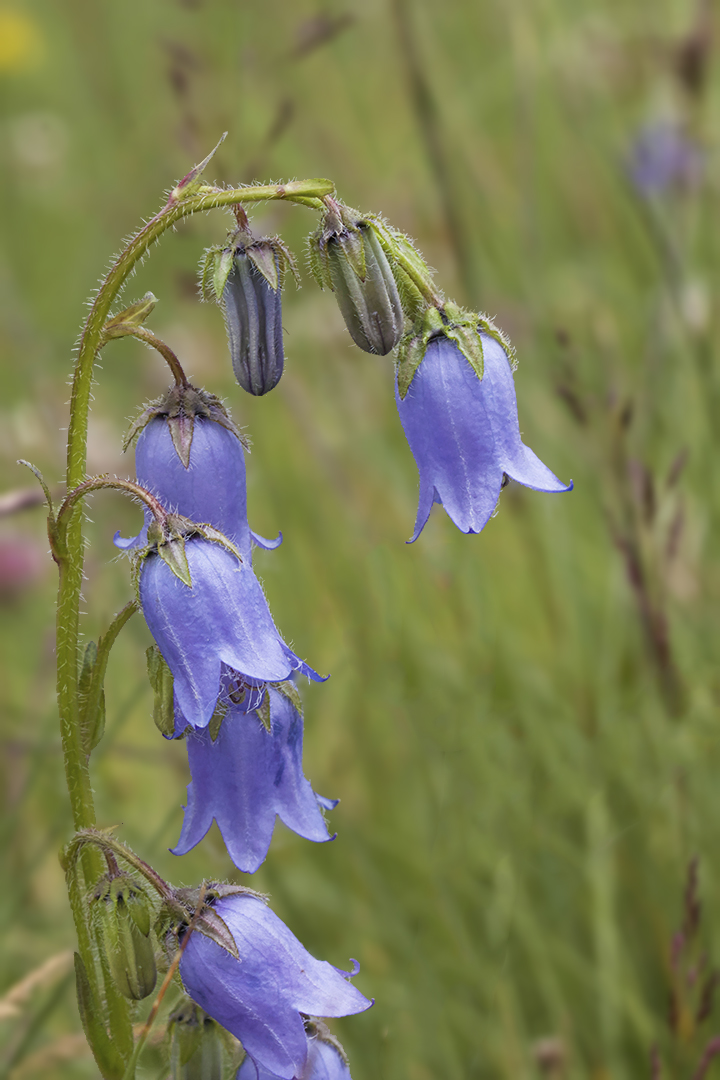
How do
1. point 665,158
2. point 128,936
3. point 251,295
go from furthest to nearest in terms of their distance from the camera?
point 665,158 → point 251,295 → point 128,936

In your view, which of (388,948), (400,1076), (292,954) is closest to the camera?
(292,954)


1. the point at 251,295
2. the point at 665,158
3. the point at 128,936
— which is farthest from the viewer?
the point at 665,158

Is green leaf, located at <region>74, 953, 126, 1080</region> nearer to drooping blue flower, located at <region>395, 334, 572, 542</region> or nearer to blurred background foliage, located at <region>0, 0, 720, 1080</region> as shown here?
blurred background foliage, located at <region>0, 0, 720, 1080</region>

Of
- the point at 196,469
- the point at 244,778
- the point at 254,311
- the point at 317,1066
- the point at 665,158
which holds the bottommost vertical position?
the point at 317,1066

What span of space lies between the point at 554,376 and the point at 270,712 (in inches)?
53.3

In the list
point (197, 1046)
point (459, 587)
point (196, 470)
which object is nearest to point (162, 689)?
point (196, 470)

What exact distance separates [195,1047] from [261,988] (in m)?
0.11

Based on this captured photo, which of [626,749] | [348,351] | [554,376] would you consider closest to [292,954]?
[626,749]

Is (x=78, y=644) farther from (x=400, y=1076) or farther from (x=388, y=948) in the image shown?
(x=388, y=948)

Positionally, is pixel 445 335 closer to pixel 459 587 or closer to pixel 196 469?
pixel 196 469

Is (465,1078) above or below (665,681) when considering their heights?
below

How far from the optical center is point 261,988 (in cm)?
130

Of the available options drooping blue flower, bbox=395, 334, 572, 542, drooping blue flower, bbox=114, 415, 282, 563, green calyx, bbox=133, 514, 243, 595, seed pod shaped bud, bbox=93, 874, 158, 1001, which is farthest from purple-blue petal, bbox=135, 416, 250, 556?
seed pod shaped bud, bbox=93, 874, 158, 1001

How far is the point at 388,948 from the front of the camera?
238 centimetres
